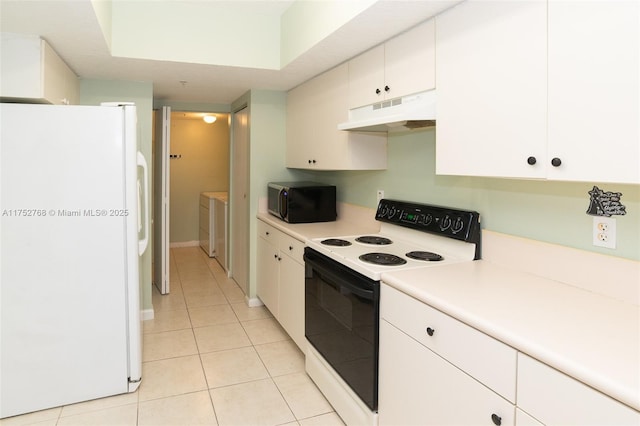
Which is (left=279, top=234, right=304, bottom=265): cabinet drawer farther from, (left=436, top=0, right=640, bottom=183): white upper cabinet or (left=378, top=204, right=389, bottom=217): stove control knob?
(left=436, top=0, right=640, bottom=183): white upper cabinet

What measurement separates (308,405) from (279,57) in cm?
238

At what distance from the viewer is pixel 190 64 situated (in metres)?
2.92

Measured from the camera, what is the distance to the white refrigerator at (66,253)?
219 cm

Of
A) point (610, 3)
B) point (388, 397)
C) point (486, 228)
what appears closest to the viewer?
point (610, 3)

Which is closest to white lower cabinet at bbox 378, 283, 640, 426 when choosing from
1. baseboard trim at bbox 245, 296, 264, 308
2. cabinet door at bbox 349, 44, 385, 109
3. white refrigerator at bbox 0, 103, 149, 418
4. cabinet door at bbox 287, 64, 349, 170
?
cabinet door at bbox 349, 44, 385, 109

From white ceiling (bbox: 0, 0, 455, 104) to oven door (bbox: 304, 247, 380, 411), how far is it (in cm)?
124

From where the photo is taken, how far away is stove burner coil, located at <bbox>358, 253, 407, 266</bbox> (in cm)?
199

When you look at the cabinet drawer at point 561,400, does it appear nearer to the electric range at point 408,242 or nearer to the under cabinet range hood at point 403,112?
the electric range at point 408,242

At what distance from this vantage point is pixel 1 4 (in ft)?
6.13

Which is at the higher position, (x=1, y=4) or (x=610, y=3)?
(x=1, y=4)

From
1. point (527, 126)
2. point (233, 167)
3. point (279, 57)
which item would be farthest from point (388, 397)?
point (233, 167)

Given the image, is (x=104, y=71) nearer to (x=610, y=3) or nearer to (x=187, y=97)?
(x=187, y=97)

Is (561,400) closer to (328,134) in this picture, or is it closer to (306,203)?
(328,134)

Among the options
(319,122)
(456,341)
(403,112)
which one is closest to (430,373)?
(456,341)
